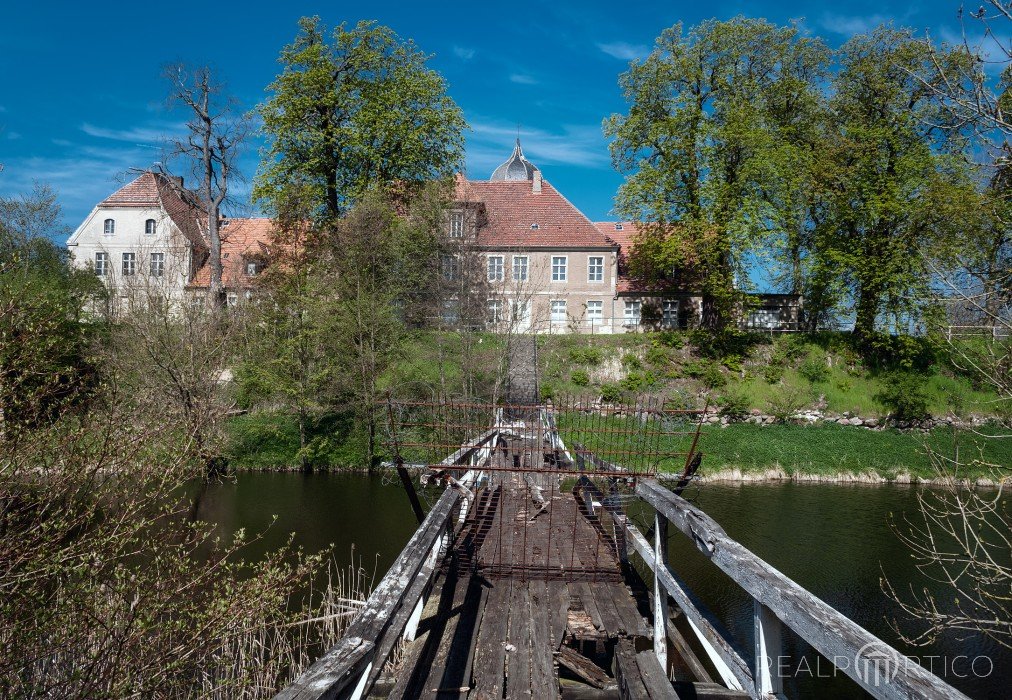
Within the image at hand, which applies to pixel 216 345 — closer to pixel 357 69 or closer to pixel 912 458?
pixel 357 69

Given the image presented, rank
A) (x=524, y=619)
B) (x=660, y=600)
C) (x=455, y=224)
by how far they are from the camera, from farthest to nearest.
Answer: (x=455, y=224) → (x=524, y=619) → (x=660, y=600)

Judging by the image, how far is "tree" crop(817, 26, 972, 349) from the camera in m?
24.7

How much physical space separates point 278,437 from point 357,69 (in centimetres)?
1653

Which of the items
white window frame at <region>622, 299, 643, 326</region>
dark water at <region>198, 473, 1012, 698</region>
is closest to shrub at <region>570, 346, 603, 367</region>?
white window frame at <region>622, 299, 643, 326</region>

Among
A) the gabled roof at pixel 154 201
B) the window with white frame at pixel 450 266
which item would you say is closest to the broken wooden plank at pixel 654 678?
the window with white frame at pixel 450 266

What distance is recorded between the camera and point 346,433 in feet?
74.6

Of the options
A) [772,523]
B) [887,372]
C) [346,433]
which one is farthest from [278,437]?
[887,372]

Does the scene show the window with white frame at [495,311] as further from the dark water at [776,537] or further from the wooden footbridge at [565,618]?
the wooden footbridge at [565,618]

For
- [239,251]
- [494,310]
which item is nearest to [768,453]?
[494,310]

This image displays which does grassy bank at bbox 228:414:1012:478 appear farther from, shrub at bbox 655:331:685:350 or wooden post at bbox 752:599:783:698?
wooden post at bbox 752:599:783:698

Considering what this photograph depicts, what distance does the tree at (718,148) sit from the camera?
27.1 meters

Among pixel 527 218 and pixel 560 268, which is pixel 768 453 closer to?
pixel 560 268

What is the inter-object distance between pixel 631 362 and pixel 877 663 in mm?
26305

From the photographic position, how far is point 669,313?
108 ft
